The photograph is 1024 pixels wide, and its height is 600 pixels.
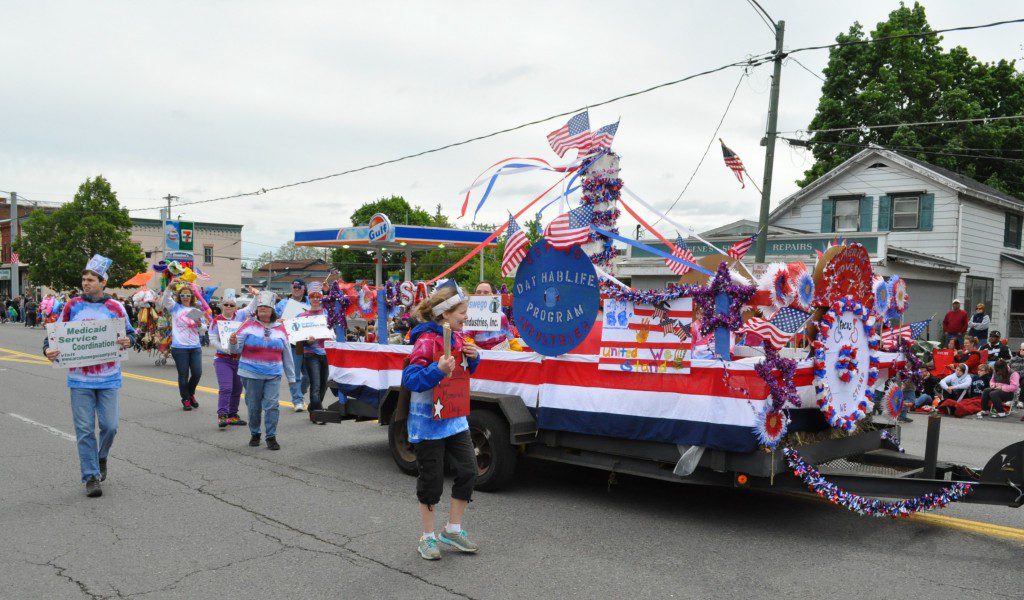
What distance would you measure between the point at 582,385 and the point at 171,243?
31.8m

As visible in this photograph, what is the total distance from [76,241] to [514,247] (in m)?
45.4

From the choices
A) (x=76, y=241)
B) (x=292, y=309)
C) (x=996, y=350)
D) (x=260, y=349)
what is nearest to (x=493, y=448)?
(x=260, y=349)

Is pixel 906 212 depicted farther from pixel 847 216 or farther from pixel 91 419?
pixel 91 419

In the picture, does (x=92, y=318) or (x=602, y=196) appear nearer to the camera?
(x=92, y=318)

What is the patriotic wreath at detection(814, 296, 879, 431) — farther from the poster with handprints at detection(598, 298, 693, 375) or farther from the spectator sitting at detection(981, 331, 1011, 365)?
the spectator sitting at detection(981, 331, 1011, 365)

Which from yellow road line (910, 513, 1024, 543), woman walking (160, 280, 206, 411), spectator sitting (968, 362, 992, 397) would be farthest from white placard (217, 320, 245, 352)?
spectator sitting (968, 362, 992, 397)

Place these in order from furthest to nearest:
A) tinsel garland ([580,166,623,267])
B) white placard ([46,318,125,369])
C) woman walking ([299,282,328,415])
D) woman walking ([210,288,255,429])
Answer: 1. woman walking ([299,282,328,415])
2. woman walking ([210,288,255,429])
3. tinsel garland ([580,166,623,267])
4. white placard ([46,318,125,369])

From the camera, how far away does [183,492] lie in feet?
22.2

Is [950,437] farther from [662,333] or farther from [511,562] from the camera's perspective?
[511,562]

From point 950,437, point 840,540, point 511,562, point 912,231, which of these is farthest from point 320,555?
point 912,231

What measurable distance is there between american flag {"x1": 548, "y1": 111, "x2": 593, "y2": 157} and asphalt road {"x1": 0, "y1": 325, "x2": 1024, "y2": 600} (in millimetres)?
3042

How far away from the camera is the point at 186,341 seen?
37.7ft

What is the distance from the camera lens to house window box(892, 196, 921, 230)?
2448cm

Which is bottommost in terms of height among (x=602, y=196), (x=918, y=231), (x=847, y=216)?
(x=602, y=196)
